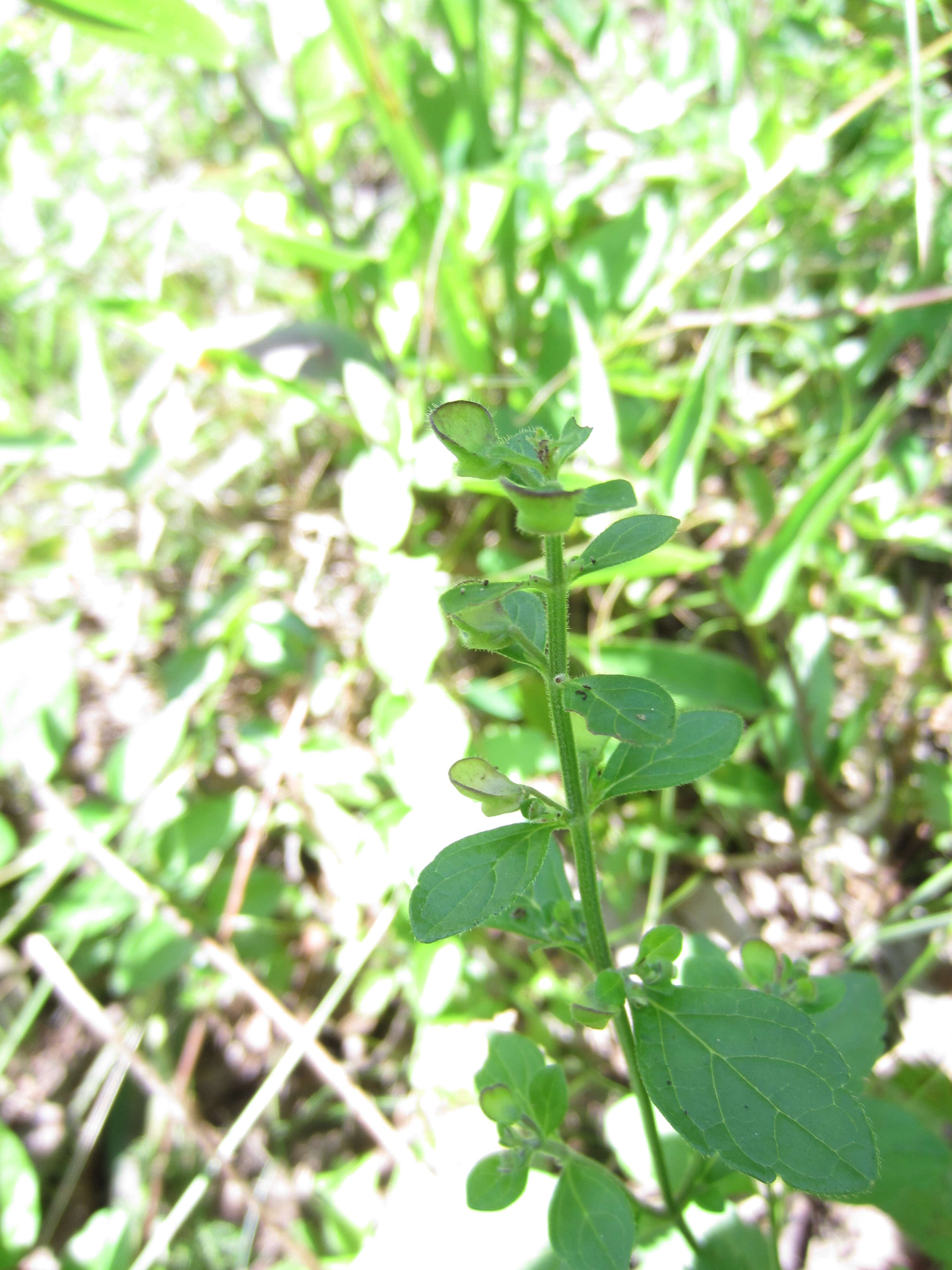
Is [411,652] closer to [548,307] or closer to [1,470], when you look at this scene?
[548,307]

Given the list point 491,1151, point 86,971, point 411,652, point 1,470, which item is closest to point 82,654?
point 1,470

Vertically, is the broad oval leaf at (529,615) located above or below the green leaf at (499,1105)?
above

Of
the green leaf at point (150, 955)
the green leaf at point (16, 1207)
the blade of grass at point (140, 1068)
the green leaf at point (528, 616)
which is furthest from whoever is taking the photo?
the green leaf at point (150, 955)

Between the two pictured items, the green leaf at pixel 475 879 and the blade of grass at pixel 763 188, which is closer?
the green leaf at pixel 475 879

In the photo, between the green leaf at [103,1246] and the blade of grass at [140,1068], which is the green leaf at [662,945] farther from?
the green leaf at [103,1246]

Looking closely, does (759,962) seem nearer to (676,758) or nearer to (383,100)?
(676,758)

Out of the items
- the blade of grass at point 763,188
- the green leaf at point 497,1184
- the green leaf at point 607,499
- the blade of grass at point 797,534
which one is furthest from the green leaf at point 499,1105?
the blade of grass at point 763,188
